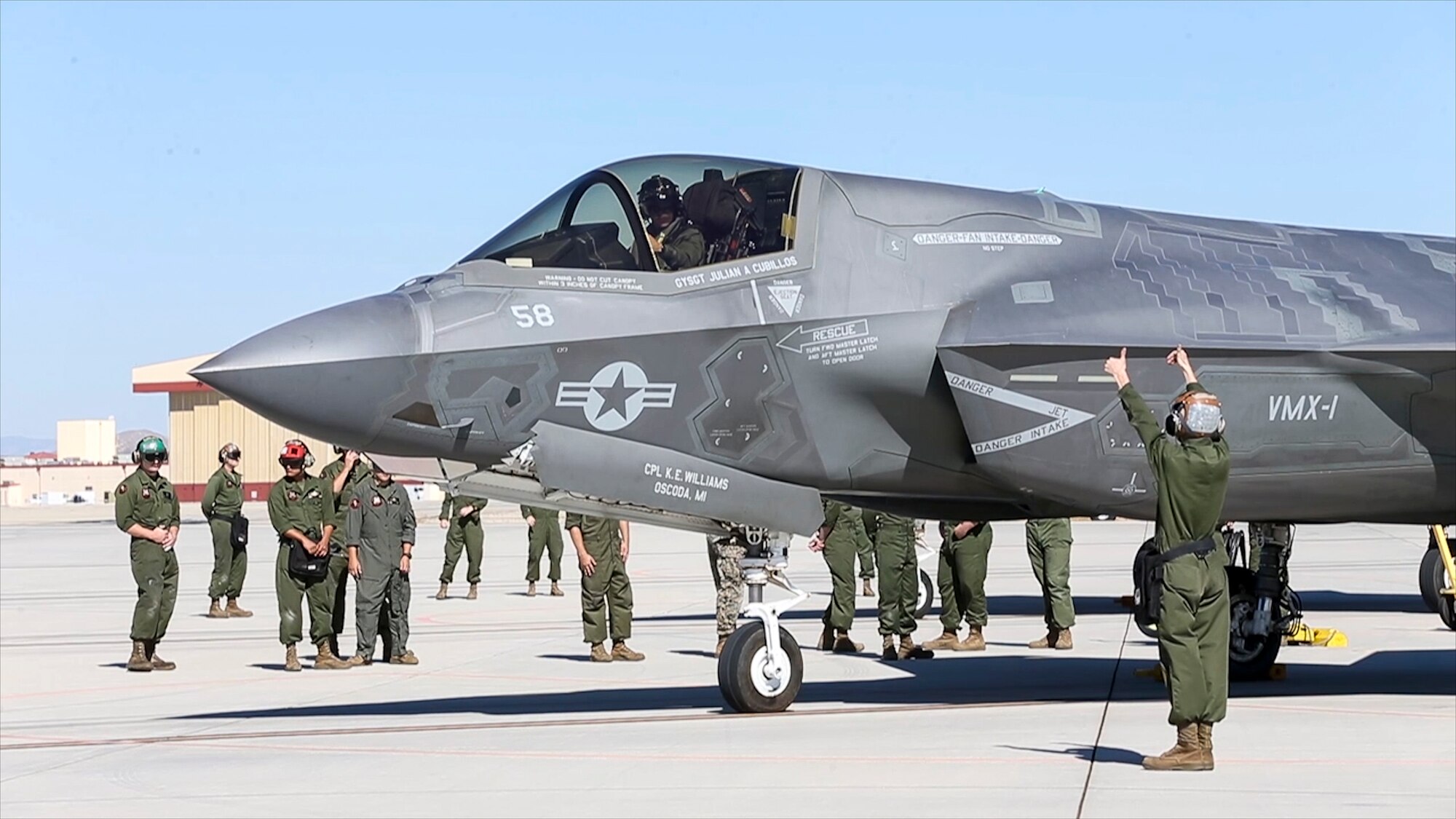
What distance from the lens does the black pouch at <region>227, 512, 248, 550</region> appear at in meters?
19.7

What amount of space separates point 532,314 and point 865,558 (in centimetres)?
1194

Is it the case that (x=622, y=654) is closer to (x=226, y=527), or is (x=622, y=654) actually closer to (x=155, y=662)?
(x=155, y=662)

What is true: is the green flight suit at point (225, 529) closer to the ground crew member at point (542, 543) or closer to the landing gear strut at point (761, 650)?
the ground crew member at point (542, 543)

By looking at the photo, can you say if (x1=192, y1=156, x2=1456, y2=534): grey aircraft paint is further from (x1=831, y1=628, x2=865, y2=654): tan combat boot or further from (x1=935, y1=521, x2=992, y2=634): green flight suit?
(x1=831, y1=628, x2=865, y2=654): tan combat boot

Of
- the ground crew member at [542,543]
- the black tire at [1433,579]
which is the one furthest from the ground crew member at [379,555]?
the black tire at [1433,579]

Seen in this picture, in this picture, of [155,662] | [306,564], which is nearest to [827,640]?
[306,564]

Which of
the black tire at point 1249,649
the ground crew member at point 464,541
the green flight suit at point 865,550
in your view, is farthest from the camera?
the ground crew member at point 464,541

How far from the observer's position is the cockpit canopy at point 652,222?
1006 centimetres

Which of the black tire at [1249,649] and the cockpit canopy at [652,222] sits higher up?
the cockpit canopy at [652,222]

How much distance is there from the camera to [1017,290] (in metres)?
10.5

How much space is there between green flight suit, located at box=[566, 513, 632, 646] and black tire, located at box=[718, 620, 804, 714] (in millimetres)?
4168

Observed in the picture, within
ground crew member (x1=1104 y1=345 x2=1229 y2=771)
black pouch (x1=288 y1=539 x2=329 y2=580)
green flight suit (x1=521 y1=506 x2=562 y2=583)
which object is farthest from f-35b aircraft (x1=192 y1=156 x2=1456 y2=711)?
green flight suit (x1=521 y1=506 x2=562 y2=583)

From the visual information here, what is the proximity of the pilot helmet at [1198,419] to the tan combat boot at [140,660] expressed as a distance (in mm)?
9954

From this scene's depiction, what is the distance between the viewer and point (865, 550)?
19.8 metres
